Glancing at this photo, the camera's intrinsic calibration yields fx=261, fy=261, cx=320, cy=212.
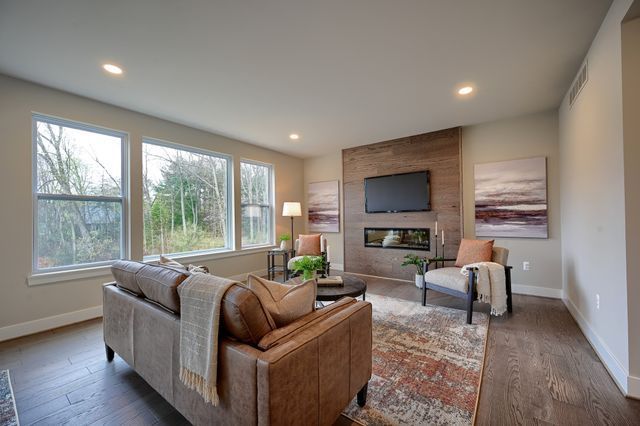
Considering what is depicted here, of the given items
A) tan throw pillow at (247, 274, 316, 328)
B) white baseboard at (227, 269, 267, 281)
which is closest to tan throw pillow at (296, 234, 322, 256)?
white baseboard at (227, 269, 267, 281)

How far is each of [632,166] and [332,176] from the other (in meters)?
4.39

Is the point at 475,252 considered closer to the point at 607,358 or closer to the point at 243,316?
the point at 607,358

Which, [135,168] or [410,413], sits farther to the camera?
[135,168]

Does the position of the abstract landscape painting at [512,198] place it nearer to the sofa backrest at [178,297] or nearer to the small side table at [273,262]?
the small side table at [273,262]

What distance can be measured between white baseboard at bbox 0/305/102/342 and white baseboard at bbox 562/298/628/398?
4.82m

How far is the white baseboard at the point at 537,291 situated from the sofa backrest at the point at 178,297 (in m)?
4.08

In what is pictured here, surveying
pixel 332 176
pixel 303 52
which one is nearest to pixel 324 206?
pixel 332 176

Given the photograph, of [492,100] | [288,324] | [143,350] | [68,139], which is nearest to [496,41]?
[492,100]

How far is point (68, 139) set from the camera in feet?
9.91

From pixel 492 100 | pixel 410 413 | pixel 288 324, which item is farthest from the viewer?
pixel 492 100

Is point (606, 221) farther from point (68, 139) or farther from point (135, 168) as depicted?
point (68, 139)

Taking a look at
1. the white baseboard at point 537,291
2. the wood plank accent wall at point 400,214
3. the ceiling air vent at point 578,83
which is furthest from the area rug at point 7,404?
the white baseboard at point 537,291

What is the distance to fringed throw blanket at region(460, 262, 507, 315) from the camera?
9.31ft

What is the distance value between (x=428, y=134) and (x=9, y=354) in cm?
567
